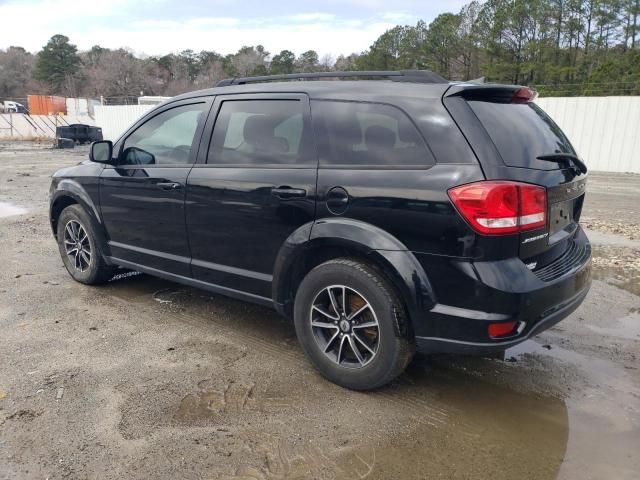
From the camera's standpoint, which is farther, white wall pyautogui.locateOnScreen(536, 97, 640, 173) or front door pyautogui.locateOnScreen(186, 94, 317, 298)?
white wall pyautogui.locateOnScreen(536, 97, 640, 173)

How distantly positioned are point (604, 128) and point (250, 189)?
53.0ft

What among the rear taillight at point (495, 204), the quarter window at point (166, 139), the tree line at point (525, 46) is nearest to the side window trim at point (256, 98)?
the quarter window at point (166, 139)

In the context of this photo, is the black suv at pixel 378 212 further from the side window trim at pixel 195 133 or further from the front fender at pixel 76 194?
the front fender at pixel 76 194

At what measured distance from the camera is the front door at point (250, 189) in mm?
3420

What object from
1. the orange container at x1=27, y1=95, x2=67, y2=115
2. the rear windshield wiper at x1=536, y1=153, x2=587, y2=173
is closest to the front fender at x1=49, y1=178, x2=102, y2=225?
the rear windshield wiper at x1=536, y1=153, x2=587, y2=173

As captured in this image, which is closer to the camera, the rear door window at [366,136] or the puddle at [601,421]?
the puddle at [601,421]

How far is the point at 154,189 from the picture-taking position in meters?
4.26

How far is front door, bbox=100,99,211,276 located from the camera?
4.11m

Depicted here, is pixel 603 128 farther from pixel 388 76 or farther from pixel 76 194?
pixel 76 194

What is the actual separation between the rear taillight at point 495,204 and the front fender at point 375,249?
0.39 metres

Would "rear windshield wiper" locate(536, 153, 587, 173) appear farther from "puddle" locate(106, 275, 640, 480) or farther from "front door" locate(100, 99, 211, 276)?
"front door" locate(100, 99, 211, 276)

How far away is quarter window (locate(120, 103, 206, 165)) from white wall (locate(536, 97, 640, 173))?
15.0 m

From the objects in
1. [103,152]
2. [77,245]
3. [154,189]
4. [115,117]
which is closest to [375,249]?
[154,189]

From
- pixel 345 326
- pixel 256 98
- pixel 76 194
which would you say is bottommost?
pixel 345 326
